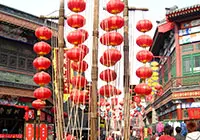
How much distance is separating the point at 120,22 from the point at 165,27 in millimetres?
12419

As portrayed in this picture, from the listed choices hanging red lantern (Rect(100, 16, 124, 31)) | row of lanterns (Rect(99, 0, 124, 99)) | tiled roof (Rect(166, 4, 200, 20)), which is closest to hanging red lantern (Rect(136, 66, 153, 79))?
row of lanterns (Rect(99, 0, 124, 99))

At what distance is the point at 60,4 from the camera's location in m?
8.76

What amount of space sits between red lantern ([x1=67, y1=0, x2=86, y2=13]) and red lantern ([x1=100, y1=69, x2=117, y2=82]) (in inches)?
64.5

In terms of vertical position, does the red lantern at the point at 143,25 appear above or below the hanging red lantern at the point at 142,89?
above

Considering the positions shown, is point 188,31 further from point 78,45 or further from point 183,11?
point 78,45

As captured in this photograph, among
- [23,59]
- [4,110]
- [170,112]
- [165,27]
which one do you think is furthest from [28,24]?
[170,112]

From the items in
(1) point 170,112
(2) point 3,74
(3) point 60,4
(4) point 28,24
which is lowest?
(1) point 170,112

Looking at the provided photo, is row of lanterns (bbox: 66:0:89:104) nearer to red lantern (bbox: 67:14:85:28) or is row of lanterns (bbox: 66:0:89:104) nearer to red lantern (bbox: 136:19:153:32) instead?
red lantern (bbox: 67:14:85:28)

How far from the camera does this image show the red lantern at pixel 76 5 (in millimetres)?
7695

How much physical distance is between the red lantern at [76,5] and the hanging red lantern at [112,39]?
3.12ft

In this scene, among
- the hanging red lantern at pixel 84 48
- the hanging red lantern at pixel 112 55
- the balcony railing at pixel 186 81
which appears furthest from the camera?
the balcony railing at pixel 186 81

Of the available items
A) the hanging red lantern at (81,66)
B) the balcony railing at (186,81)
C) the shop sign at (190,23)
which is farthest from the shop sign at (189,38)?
the hanging red lantern at (81,66)

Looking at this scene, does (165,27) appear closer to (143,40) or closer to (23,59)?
(23,59)

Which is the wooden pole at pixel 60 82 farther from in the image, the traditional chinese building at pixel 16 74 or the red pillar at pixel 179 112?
the red pillar at pixel 179 112
